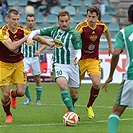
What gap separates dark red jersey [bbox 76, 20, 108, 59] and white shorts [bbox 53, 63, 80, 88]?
1.09 metres

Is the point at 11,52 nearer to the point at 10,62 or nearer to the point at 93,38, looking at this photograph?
the point at 10,62

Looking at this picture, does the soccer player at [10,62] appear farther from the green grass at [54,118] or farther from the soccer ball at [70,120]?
the soccer ball at [70,120]

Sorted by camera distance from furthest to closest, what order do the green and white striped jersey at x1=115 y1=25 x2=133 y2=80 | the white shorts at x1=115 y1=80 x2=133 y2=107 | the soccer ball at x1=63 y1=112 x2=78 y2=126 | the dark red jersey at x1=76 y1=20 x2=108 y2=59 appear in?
the dark red jersey at x1=76 y1=20 x2=108 y2=59, the soccer ball at x1=63 y1=112 x2=78 y2=126, the white shorts at x1=115 y1=80 x2=133 y2=107, the green and white striped jersey at x1=115 y1=25 x2=133 y2=80

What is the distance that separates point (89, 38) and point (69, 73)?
1.37 metres

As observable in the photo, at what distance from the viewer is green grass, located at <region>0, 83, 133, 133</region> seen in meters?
10.0

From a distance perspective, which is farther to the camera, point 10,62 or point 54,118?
point 54,118

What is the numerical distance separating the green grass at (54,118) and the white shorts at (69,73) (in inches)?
31.4

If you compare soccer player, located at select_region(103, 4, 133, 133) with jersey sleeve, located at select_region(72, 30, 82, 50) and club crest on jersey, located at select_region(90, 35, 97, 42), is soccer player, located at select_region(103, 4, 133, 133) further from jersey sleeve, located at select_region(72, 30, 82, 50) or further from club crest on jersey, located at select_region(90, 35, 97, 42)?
club crest on jersey, located at select_region(90, 35, 97, 42)

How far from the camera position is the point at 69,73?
11.2 m

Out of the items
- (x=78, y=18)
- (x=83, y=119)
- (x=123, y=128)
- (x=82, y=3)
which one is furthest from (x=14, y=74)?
(x=82, y=3)

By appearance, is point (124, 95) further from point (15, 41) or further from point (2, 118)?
point (2, 118)

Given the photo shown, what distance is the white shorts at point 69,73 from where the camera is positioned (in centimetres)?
1095

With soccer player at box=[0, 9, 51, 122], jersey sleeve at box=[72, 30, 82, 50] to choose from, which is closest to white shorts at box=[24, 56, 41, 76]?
soccer player at box=[0, 9, 51, 122]

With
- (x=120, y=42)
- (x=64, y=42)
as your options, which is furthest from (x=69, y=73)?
(x=120, y=42)
